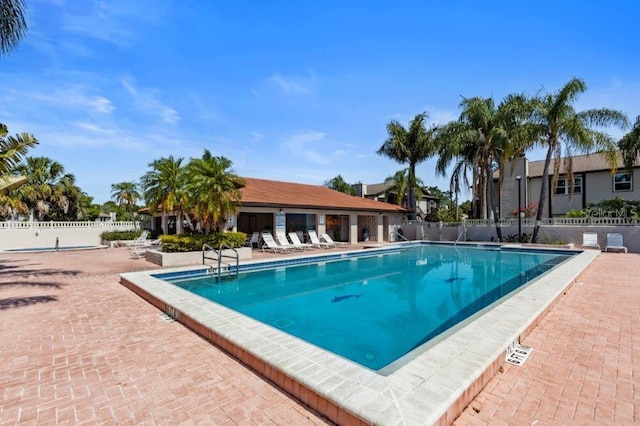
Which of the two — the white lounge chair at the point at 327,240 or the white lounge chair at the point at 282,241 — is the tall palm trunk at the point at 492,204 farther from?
the white lounge chair at the point at 282,241

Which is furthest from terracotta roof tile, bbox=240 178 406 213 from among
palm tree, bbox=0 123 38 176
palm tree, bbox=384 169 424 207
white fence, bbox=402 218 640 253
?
palm tree, bbox=0 123 38 176

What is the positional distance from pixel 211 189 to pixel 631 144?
926 inches

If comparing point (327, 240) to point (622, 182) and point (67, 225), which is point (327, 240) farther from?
point (622, 182)

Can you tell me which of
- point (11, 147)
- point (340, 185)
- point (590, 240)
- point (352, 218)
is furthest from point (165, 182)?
point (340, 185)

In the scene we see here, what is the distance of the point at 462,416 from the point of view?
3.04 m

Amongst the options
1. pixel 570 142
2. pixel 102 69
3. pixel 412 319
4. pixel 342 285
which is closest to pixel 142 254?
pixel 102 69

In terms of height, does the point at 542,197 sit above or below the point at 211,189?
above

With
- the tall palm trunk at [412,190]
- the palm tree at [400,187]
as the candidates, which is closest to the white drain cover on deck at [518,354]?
the tall palm trunk at [412,190]

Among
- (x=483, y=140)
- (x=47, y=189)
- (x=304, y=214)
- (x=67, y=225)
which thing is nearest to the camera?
(x=483, y=140)

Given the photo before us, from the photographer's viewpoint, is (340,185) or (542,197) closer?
(542,197)

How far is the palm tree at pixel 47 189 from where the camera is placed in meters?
27.7

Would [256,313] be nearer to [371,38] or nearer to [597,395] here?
[597,395]

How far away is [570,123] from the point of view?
60.0 feet

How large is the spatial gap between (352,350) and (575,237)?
69.6 feet
